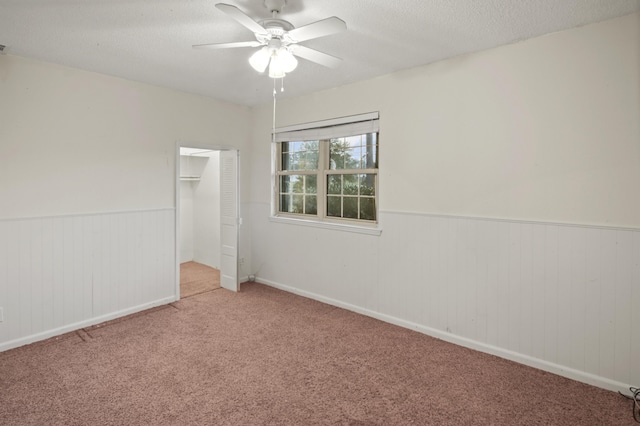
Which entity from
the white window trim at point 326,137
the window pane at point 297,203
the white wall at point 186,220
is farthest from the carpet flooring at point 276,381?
the white wall at point 186,220

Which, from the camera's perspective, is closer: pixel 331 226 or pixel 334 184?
pixel 331 226

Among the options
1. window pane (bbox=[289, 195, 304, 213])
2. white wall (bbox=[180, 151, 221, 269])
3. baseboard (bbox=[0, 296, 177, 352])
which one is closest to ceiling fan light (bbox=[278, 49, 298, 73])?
window pane (bbox=[289, 195, 304, 213])

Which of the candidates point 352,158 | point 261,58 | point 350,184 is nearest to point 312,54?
point 261,58

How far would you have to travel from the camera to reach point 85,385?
8.00ft

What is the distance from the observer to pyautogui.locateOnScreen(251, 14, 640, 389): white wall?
7.81 feet

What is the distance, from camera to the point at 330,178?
4.25m

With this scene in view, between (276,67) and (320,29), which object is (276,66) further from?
(320,29)

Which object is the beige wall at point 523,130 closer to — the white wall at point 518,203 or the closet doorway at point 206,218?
the white wall at point 518,203

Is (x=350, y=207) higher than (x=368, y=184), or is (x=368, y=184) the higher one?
(x=368, y=184)

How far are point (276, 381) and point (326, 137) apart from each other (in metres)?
2.64

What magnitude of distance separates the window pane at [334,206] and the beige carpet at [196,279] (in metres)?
1.93

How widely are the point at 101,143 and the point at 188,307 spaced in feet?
6.44

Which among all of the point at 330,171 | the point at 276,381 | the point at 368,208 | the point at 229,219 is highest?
the point at 330,171

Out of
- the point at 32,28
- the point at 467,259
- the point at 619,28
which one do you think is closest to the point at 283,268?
the point at 467,259
